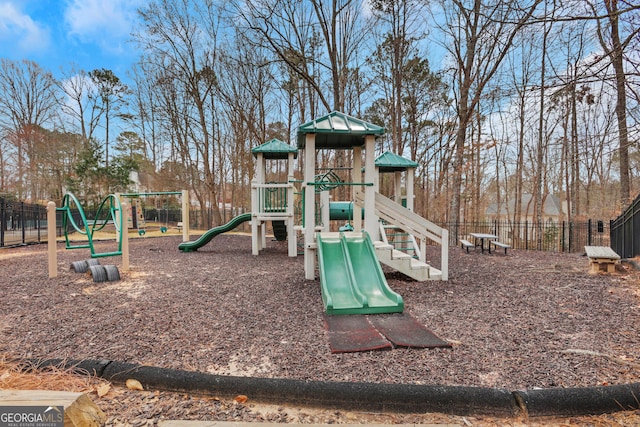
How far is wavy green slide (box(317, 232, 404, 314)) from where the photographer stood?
3891mm

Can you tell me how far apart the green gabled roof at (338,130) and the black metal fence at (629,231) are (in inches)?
234

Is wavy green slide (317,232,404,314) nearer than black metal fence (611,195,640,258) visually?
Yes

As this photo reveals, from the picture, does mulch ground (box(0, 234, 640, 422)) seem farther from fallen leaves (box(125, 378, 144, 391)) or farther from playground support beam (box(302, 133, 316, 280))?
playground support beam (box(302, 133, 316, 280))

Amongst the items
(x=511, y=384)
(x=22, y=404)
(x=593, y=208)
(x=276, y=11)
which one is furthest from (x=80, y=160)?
(x=593, y=208)

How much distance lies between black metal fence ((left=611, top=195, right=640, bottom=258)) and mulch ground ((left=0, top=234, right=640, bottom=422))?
1532mm

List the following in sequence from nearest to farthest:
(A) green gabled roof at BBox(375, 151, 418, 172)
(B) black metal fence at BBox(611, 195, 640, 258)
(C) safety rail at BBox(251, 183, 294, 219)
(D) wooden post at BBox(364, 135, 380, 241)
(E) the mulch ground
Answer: (E) the mulch ground
(D) wooden post at BBox(364, 135, 380, 241)
(B) black metal fence at BBox(611, 195, 640, 258)
(A) green gabled roof at BBox(375, 151, 418, 172)
(C) safety rail at BBox(251, 183, 294, 219)

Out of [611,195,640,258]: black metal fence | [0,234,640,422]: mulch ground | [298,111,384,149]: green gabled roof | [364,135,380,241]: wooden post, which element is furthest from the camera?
[611,195,640,258]: black metal fence

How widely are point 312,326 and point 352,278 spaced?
115 centimetres

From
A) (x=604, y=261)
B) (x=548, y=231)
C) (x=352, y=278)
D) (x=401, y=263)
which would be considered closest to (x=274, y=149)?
(x=401, y=263)

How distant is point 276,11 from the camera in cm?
1403

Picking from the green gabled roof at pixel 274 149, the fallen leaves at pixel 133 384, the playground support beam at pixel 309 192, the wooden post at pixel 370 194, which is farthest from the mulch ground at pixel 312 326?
the green gabled roof at pixel 274 149

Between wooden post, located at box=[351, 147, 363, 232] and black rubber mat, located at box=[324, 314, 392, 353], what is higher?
wooden post, located at box=[351, 147, 363, 232]

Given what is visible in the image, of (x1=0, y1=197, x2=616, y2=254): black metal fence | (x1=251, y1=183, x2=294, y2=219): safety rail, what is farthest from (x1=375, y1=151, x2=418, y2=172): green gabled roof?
(x1=0, y1=197, x2=616, y2=254): black metal fence

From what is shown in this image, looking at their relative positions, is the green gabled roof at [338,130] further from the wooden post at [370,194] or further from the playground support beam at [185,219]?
the playground support beam at [185,219]
